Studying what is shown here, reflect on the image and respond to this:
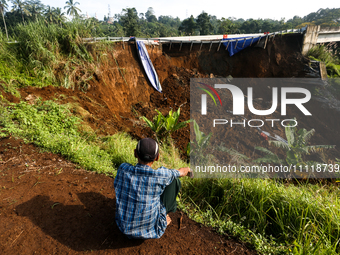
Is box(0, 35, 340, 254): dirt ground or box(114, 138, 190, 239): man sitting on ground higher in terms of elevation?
box(114, 138, 190, 239): man sitting on ground

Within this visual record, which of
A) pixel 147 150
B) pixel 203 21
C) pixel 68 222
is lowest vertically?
pixel 68 222

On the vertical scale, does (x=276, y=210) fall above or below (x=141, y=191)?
below

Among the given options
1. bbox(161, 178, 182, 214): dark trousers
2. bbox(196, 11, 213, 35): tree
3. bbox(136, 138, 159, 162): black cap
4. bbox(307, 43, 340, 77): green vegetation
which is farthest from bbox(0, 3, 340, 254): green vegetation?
bbox(196, 11, 213, 35): tree

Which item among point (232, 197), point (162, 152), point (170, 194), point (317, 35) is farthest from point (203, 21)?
point (170, 194)

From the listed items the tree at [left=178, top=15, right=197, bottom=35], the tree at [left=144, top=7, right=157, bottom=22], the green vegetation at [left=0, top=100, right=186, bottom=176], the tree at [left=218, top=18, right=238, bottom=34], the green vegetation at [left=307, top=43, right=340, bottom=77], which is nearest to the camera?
the green vegetation at [left=0, top=100, right=186, bottom=176]

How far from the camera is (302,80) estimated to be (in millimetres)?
10562

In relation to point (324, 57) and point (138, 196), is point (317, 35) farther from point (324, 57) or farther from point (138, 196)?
point (138, 196)

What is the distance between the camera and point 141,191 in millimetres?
1902

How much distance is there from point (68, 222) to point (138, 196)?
972mm

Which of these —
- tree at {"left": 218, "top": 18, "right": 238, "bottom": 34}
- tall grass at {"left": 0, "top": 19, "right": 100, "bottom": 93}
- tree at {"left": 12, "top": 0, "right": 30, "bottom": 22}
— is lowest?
tall grass at {"left": 0, "top": 19, "right": 100, "bottom": 93}

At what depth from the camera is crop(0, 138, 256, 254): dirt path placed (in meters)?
1.99

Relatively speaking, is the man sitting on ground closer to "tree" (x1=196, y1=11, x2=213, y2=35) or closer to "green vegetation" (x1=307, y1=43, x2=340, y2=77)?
"green vegetation" (x1=307, y1=43, x2=340, y2=77)

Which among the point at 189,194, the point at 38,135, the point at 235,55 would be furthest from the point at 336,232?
the point at 235,55

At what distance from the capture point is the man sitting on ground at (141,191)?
188 cm
